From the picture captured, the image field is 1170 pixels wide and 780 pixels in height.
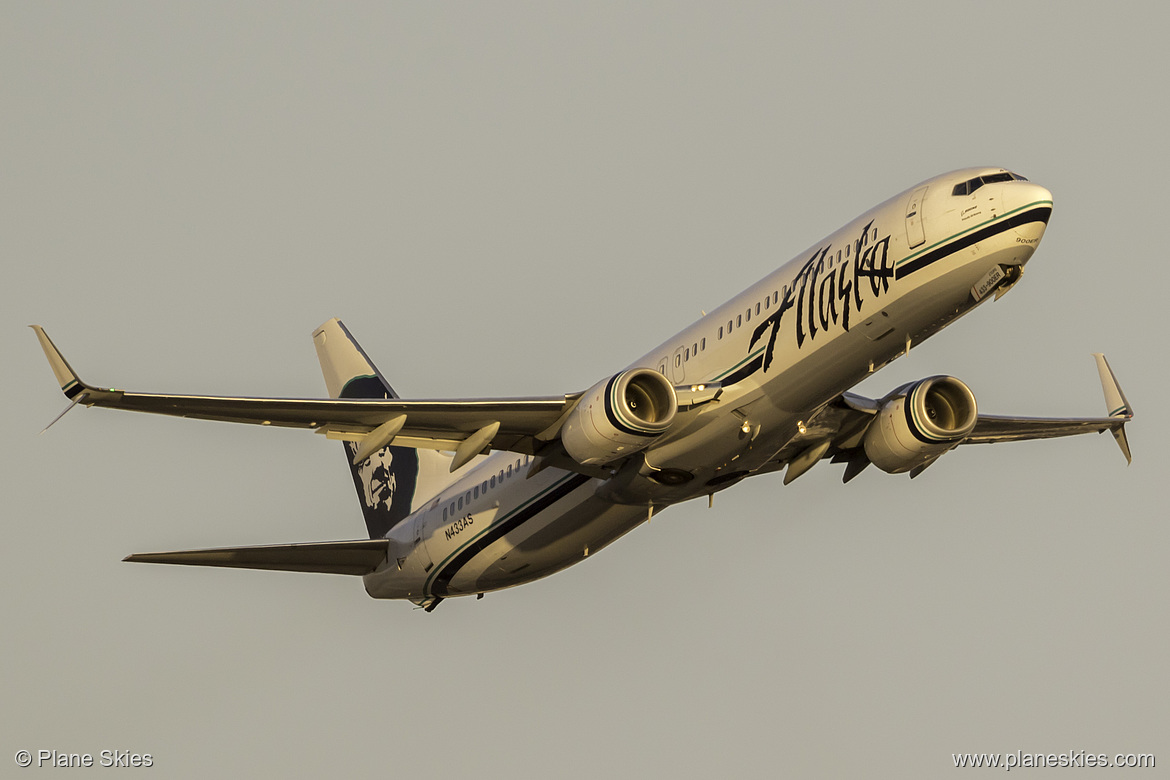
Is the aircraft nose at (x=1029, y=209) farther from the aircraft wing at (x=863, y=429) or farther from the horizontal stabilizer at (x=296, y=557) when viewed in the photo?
the horizontal stabilizer at (x=296, y=557)

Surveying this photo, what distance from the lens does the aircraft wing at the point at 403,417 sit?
101 feet

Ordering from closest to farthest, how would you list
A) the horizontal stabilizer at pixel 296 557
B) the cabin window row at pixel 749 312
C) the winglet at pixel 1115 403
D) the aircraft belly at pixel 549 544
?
the cabin window row at pixel 749 312
the horizontal stabilizer at pixel 296 557
the aircraft belly at pixel 549 544
the winglet at pixel 1115 403

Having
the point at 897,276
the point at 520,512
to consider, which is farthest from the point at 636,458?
the point at 897,276

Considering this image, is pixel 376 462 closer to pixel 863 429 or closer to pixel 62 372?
pixel 863 429

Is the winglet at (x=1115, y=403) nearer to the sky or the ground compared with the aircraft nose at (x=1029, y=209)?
nearer to the ground

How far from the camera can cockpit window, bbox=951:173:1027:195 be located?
31578 millimetres

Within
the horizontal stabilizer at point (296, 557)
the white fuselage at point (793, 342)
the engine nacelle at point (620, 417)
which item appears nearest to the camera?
the white fuselage at point (793, 342)

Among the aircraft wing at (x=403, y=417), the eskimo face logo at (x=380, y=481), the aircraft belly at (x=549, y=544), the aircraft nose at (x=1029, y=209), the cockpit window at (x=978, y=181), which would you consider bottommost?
the aircraft belly at (x=549, y=544)

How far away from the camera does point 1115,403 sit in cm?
4525

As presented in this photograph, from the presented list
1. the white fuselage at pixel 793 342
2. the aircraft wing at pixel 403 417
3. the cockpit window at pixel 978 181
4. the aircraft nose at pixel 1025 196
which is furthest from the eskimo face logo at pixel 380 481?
the aircraft nose at pixel 1025 196

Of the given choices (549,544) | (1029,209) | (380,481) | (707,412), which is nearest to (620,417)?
(707,412)

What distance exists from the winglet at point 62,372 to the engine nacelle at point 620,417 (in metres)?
10.9

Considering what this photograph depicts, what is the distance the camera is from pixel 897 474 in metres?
39.0

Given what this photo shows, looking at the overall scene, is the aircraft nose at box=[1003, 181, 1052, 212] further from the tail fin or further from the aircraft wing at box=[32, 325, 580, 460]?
the tail fin
